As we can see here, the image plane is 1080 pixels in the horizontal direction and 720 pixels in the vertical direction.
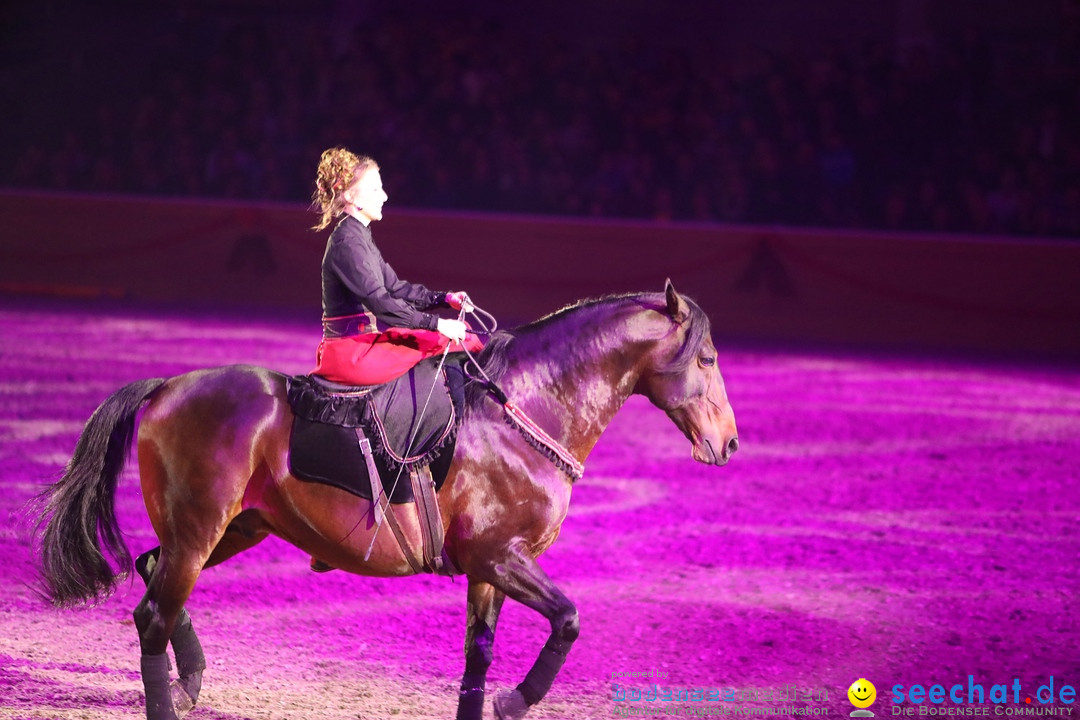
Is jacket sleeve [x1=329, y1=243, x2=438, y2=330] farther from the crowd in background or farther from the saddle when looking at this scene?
the crowd in background

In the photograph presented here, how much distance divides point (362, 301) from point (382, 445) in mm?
499

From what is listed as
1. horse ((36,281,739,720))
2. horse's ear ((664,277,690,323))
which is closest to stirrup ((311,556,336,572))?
horse ((36,281,739,720))

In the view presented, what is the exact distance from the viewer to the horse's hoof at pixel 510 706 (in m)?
4.09

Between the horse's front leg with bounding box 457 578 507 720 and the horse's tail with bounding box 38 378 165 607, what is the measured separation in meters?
1.32

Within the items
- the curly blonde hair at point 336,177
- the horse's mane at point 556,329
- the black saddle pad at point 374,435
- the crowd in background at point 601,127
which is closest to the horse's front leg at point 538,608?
the black saddle pad at point 374,435

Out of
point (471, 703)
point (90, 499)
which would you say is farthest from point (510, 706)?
point (90, 499)

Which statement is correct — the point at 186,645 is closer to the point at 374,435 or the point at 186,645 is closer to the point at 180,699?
the point at 180,699

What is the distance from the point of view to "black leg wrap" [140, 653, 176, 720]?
Result: 4078 millimetres

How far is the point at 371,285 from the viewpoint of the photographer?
3.94 m

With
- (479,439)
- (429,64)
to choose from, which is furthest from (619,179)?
(479,439)

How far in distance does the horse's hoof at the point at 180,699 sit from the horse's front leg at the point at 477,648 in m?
1.02

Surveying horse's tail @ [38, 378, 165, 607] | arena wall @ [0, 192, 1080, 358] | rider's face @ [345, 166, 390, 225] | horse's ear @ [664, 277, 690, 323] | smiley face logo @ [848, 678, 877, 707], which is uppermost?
arena wall @ [0, 192, 1080, 358]

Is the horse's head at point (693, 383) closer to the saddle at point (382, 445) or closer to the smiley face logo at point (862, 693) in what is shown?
the saddle at point (382, 445)

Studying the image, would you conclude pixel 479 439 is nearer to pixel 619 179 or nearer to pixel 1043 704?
pixel 1043 704
